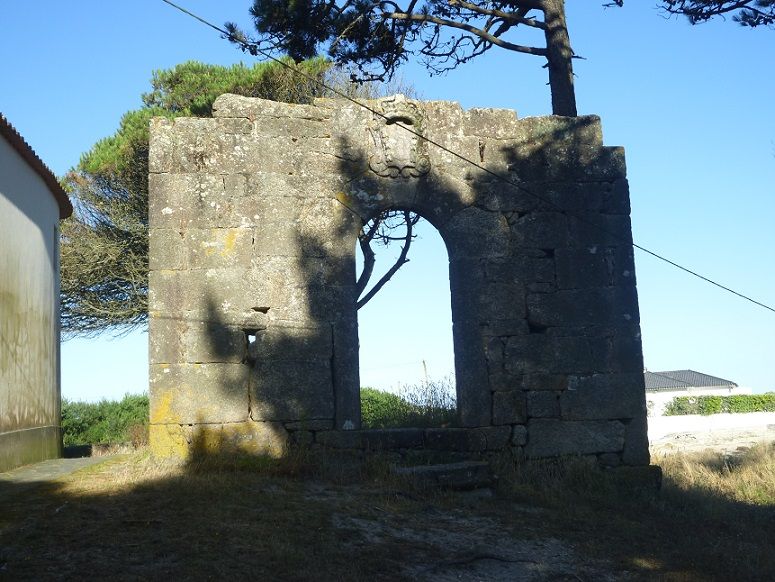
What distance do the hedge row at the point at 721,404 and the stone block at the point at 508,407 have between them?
25660 millimetres

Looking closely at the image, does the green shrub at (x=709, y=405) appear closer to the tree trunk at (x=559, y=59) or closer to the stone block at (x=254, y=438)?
the tree trunk at (x=559, y=59)

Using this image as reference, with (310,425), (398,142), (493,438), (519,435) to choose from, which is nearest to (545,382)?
(519,435)

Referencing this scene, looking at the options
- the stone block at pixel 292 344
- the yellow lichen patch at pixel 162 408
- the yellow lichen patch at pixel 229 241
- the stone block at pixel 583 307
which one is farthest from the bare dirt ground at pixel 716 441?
the yellow lichen patch at pixel 162 408

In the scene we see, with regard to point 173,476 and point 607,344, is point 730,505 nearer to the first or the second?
point 607,344

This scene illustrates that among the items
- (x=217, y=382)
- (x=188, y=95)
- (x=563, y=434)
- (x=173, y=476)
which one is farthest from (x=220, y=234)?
(x=188, y=95)

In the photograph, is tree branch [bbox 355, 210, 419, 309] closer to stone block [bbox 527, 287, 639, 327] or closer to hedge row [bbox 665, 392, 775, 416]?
stone block [bbox 527, 287, 639, 327]

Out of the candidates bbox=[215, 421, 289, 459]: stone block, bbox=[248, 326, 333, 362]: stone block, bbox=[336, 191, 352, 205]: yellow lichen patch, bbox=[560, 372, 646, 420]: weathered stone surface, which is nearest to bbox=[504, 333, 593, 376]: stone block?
bbox=[560, 372, 646, 420]: weathered stone surface

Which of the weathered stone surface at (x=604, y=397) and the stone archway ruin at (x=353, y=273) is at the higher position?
the stone archway ruin at (x=353, y=273)

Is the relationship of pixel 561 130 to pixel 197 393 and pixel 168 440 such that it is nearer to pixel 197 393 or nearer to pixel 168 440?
pixel 197 393

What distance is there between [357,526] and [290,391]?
203 centimetres

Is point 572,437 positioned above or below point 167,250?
below

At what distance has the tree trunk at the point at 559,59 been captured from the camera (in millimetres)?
10750

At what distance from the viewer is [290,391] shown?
8.18 metres

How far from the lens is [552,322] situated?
28.5ft
